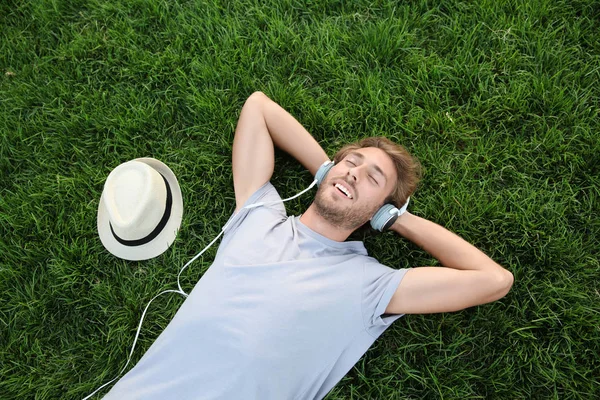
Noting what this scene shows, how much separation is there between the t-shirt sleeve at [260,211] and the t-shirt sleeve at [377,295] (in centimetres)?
81

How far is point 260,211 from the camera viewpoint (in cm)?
343

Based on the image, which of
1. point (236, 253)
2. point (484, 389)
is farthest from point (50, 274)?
point (484, 389)

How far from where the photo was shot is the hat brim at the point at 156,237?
3756 millimetres

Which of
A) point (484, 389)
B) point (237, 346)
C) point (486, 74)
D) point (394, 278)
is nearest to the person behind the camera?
point (237, 346)

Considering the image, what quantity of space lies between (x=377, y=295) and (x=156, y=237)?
6.24 feet

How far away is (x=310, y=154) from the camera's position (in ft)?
11.9

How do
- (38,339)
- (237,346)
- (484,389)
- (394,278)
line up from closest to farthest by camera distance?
(237,346)
(394,278)
(484,389)
(38,339)

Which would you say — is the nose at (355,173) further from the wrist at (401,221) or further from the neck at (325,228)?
the wrist at (401,221)

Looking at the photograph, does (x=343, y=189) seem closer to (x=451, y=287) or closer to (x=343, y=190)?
(x=343, y=190)

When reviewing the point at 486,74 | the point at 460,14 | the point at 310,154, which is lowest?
the point at 310,154

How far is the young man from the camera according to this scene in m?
2.91

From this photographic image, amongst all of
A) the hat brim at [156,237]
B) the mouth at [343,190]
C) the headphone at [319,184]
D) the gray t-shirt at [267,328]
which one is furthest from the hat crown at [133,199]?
the mouth at [343,190]

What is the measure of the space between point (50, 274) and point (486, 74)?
13.8 feet

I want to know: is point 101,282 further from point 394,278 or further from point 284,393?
point 394,278
